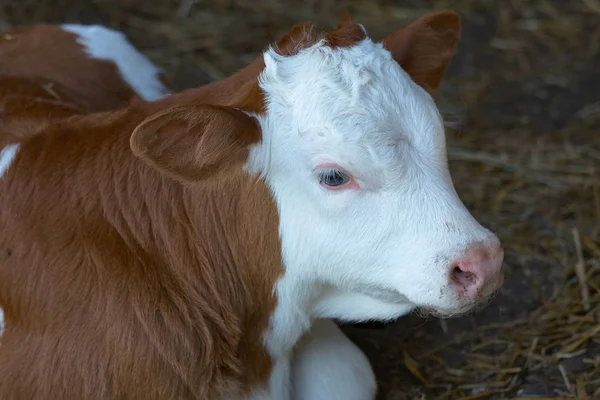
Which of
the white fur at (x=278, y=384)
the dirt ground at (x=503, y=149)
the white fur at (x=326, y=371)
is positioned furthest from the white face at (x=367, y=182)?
the dirt ground at (x=503, y=149)

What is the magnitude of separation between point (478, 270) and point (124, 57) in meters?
2.25

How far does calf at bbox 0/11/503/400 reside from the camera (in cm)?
267

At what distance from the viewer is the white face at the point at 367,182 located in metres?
2.65

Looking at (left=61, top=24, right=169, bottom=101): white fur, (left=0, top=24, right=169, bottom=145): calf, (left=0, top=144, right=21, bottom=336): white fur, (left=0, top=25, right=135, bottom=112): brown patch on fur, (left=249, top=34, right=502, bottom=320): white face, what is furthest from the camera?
(left=61, top=24, right=169, bottom=101): white fur

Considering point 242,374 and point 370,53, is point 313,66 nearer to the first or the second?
point 370,53

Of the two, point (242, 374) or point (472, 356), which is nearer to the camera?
point (242, 374)

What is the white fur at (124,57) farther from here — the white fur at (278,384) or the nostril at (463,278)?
the nostril at (463,278)

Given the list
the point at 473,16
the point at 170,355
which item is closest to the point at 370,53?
the point at 170,355

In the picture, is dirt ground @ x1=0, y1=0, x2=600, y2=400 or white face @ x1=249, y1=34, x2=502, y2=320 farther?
dirt ground @ x1=0, y1=0, x2=600, y2=400

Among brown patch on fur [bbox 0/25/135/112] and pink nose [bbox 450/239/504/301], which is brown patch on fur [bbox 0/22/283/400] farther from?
brown patch on fur [bbox 0/25/135/112]

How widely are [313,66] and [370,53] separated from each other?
201mm

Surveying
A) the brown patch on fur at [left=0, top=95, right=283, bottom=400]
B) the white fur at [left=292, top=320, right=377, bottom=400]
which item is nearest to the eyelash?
the brown patch on fur at [left=0, top=95, right=283, bottom=400]

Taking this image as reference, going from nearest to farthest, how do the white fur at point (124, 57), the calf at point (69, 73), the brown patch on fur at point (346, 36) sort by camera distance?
the brown patch on fur at point (346, 36) < the calf at point (69, 73) < the white fur at point (124, 57)

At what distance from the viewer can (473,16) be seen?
6203 millimetres
